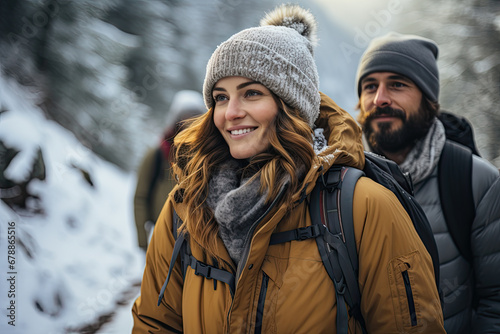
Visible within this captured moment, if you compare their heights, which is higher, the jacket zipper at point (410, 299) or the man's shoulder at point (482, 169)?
the man's shoulder at point (482, 169)

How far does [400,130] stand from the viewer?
2279 millimetres

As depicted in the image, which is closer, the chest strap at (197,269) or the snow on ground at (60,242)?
the chest strap at (197,269)

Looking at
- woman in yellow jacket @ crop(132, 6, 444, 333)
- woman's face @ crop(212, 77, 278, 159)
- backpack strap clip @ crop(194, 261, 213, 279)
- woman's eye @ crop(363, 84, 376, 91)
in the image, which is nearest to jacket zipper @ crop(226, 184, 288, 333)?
woman in yellow jacket @ crop(132, 6, 444, 333)

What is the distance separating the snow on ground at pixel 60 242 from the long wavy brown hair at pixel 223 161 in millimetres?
2794

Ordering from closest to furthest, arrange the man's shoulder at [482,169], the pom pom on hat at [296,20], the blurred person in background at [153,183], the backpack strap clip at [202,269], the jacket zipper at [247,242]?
the jacket zipper at [247,242] → the backpack strap clip at [202,269] → the pom pom on hat at [296,20] → the man's shoulder at [482,169] → the blurred person in background at [153,183]

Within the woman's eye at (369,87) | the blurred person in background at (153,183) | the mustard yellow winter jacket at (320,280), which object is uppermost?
the woman's eye at (369,87)

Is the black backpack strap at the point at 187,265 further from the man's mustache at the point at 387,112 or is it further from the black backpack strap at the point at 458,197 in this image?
the man's mustache at the point at 387,112

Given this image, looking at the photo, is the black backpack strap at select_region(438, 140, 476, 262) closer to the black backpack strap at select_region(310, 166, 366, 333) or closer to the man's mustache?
the man's mustache

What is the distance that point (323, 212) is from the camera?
57.7 inches

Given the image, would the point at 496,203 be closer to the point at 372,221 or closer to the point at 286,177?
the point at 372,221

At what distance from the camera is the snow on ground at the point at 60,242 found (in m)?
3.76

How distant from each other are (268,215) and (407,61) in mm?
1555

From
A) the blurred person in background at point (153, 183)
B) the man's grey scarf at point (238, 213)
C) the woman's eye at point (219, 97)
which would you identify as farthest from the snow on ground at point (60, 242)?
the woman's eye at point (219, 97)

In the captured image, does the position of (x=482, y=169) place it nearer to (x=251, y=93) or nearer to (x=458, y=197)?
(x=458, y=197)
